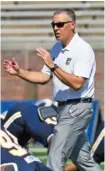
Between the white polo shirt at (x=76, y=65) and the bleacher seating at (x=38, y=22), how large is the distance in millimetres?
7628

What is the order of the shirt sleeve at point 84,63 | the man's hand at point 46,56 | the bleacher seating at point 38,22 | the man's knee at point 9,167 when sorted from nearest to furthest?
the man's knee at point 9,167
the man's hand at point 46,56
the shirt sleeve at point 84,63
the bleacher seating at point 38,22

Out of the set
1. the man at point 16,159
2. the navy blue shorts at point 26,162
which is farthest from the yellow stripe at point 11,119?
the navy blue shorts at point 26,162

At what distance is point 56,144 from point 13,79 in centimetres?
754

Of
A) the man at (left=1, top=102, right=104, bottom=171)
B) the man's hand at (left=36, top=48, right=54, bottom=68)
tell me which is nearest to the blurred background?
the man at (left=1, top=102, right=104, bottom=171)

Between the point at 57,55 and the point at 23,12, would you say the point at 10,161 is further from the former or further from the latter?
the point at 23,12

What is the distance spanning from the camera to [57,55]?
6.12 meters

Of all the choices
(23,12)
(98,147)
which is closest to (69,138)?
(98,147)

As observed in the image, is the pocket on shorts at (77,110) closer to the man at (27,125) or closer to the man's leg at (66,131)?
the man's leg at (66,131)

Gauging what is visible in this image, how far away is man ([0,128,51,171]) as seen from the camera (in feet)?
Answer: 14.0

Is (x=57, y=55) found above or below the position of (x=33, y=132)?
above

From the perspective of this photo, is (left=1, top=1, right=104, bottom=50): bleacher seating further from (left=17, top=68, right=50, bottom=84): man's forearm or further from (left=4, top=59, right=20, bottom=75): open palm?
(left=4, top=59, right=20, bottom=75): open palm

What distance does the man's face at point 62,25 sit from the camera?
5973 millimetres

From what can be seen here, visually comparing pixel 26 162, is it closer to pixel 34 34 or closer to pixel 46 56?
pixel 46 56

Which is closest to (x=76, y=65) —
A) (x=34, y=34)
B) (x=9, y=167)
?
(x=9, y=167)
